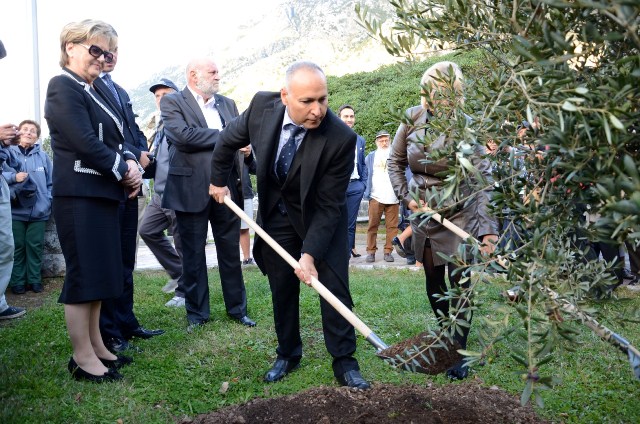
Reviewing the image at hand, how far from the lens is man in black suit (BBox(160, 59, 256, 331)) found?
6051 millimetres

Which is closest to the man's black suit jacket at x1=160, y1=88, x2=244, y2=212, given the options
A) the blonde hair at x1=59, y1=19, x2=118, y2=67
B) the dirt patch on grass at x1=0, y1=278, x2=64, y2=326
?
the blonde hair at x1=59, y1=19, x2=118, y2=67

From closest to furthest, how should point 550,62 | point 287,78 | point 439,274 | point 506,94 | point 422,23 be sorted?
point 550,62, point 506,94, point 422,23, point 287,78, point 439,274

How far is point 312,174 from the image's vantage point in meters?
4.20

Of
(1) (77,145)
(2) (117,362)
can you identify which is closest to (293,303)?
(2) (117,362)

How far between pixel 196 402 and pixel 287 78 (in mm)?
2253

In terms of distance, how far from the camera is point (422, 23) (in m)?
2.52

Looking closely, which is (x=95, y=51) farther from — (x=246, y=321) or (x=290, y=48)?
(x=290, y=48)

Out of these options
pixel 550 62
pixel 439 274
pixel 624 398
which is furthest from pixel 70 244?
pixel 624 398

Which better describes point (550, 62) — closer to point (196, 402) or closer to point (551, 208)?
point (551, 208)

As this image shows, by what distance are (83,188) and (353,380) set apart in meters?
2.32

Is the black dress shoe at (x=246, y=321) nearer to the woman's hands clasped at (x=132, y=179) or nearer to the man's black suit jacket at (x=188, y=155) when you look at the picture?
the man's black suit jacket at (x=188, y=155)

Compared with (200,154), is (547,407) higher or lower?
lower

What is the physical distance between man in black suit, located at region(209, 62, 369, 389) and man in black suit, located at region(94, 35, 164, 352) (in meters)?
1.05

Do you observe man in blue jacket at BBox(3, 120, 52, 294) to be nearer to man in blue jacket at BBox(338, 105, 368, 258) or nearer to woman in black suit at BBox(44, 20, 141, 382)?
woman in black suit at BBox(44, 20, 141, 382)
